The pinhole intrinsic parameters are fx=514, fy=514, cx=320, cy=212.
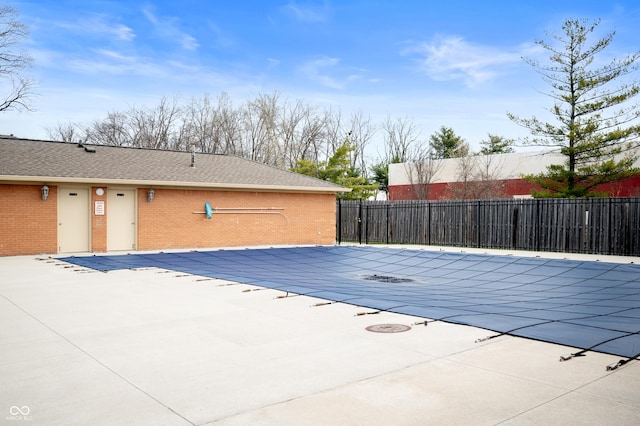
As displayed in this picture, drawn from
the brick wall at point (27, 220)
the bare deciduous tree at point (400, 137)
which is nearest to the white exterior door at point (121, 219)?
the brick wall at point (27, 220)

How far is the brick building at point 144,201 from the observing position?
1409 cm

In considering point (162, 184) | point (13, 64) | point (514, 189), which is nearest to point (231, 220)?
point (162, 184)

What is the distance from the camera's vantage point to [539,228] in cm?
1578

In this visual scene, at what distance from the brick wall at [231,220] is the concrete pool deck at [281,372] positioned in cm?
936

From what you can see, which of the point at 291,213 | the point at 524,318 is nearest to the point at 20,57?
the point at 291,213

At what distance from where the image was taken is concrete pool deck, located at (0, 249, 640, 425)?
10.8 feet

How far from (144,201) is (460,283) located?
33.1 ft

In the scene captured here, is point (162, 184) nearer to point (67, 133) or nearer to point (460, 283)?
point (460, 283)

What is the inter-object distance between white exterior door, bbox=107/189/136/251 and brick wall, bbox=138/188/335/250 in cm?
23

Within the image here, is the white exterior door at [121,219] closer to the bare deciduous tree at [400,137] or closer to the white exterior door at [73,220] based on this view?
the white exterior door at [73,220]

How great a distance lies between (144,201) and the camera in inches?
624

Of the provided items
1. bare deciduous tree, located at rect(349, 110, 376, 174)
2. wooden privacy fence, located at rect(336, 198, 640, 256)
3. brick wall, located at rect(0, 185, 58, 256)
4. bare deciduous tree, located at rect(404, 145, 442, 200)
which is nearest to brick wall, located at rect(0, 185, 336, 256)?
brick wall, located at rect(0, 185, 58, 256)

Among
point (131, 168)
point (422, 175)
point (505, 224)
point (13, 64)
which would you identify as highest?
point (13, 64)

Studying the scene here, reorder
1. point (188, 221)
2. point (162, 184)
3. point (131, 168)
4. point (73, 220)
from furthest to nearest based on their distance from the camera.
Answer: point (188, 221) → point (131, 168) → point (162, 184) → point (73, 220)
